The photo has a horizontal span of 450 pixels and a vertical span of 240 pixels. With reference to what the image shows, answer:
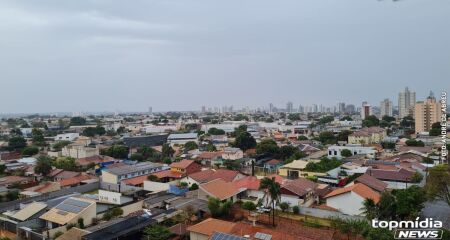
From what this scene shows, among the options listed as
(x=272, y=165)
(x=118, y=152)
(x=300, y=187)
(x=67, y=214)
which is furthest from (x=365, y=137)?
(x=67, y=214)

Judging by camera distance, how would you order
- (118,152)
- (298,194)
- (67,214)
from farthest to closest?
(118,152) < (298,194) < (67,214)

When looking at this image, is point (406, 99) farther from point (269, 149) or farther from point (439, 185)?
point (439, 185)

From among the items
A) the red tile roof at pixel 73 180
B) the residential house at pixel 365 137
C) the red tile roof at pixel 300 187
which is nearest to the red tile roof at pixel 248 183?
the red tile roof at pixel 300 187

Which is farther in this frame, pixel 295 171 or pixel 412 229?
pixel 295 171

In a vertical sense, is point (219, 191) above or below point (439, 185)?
below

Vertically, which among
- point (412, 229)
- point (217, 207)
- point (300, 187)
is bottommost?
point (217, 207)

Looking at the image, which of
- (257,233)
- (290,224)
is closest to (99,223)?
(257,233)
